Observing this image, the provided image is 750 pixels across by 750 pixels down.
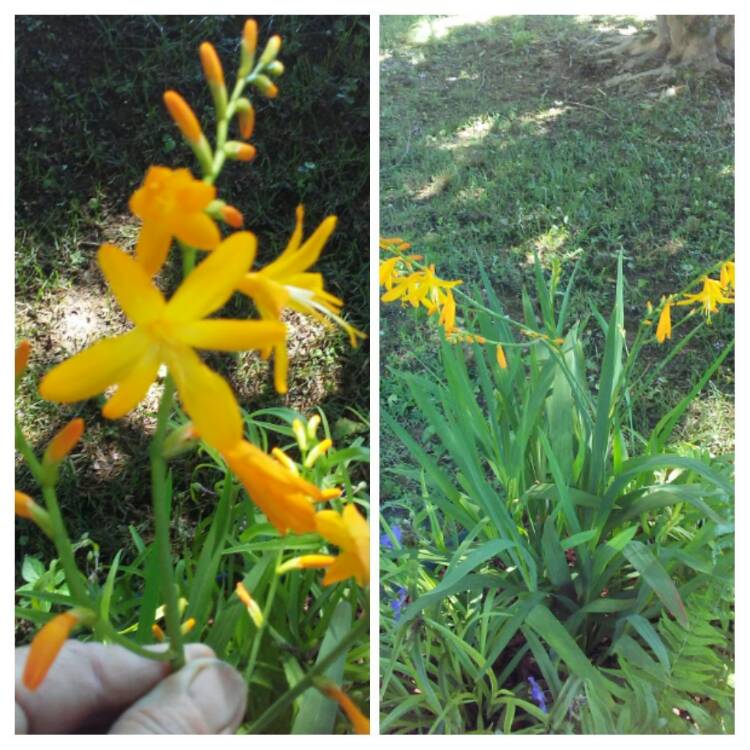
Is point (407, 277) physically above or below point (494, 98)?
below

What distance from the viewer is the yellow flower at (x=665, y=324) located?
1.24 meters

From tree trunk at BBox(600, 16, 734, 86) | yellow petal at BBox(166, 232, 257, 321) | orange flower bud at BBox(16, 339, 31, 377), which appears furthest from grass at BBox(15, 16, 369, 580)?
tree trunk at BBox(600, 16, 734, 86)

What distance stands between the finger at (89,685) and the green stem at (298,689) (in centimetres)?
11

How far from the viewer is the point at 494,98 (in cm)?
123

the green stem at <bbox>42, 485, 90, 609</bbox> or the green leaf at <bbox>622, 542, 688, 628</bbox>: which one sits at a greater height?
the green stem at <bbox>42, 485, 90, 609</bbox>

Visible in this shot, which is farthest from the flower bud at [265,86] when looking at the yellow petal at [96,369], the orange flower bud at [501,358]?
the orange flower bud at [501,358]

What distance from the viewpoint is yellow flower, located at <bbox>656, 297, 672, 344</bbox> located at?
124 centimetres

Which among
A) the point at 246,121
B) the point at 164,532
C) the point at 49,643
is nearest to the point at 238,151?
the point at 246,121

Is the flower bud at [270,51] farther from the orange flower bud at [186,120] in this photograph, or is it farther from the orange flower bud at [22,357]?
the orange flower bud at [22,357]

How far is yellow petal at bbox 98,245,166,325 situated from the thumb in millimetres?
442

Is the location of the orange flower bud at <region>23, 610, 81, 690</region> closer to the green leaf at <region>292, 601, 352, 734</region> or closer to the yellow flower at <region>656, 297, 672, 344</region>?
the green leaf at <region>292, 601, 352, 734</region>
